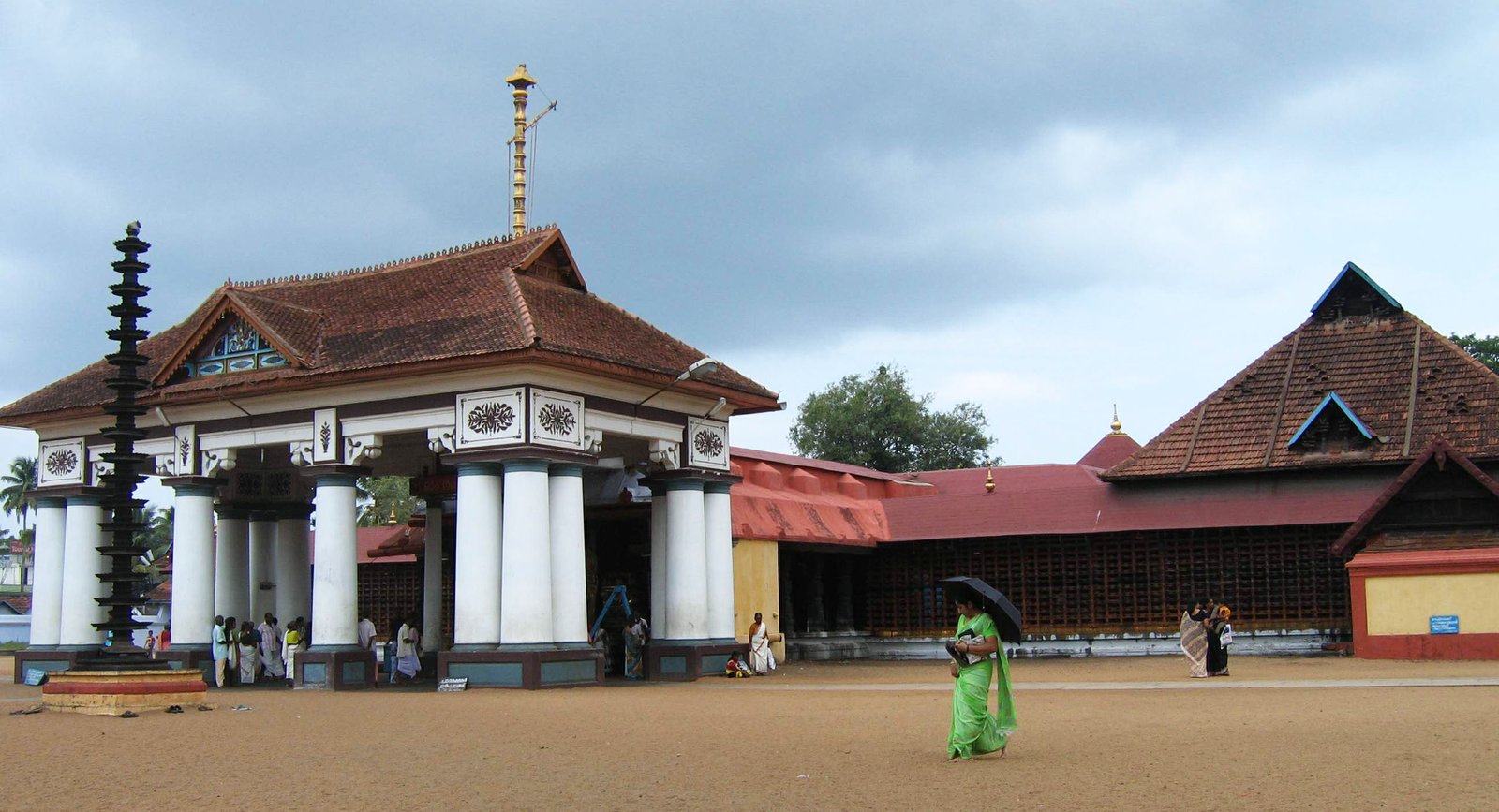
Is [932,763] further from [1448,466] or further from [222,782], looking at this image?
[1448,466]

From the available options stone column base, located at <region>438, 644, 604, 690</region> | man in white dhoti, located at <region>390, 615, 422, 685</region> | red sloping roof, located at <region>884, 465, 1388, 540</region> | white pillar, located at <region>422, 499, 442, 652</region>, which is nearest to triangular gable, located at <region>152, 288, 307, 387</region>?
stone column base, located at <region>438, 644, 604, 690</region>

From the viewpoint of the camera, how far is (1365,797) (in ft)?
31.5

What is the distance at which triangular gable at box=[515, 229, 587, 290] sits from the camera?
2553 centimetres

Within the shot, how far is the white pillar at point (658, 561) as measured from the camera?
25.7m

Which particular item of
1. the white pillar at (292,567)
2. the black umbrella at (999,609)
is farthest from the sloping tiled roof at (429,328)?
the black umbrella at (999,609)

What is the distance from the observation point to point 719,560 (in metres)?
25.8

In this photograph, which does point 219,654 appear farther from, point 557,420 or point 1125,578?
point 1125,578

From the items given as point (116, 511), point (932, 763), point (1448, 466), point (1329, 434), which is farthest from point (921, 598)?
point (932, 763)

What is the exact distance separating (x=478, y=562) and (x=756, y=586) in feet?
26.6

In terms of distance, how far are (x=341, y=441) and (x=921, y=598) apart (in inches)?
558

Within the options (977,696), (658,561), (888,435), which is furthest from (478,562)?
(888,435)

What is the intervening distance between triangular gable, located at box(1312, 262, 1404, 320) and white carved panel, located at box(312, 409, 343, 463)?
20.6 m

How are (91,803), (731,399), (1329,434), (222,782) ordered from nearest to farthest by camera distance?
(91,803)
(222,782)
(731,399)
(1329,434)

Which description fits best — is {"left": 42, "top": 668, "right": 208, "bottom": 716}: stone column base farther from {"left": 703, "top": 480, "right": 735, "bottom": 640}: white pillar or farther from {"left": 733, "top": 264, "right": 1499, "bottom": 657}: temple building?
{"left": 733, "top": 264, "right": 1499, "bottom": 657}: temple building
